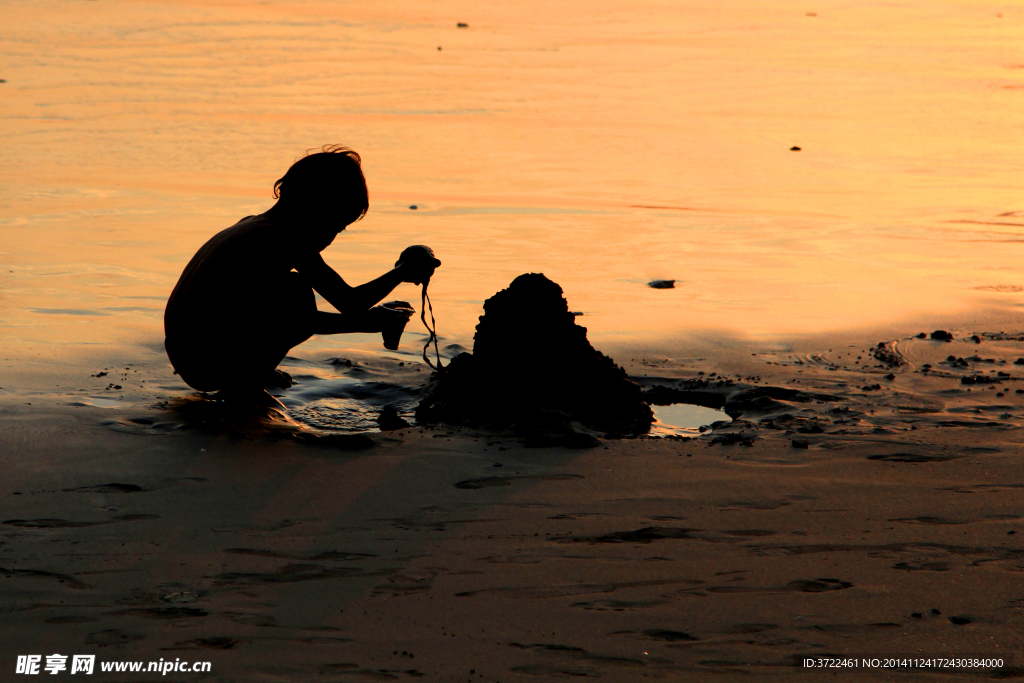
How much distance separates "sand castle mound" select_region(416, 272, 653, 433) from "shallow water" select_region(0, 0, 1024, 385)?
1083mm

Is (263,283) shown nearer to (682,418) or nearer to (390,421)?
(390,421)

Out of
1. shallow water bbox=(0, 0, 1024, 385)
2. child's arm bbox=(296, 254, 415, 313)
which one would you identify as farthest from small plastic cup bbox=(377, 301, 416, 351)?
shallow water bbox=(0, 0, 1024, 385)

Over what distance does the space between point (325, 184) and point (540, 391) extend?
4.19ft

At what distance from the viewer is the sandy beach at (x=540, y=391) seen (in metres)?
2.69

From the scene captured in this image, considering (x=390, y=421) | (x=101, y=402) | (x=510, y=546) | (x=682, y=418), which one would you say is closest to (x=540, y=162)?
(x=682, y=418)

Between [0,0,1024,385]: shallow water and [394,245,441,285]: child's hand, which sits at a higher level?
[0,0,1024,385]: shallow water

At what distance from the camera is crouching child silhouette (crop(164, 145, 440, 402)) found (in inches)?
166

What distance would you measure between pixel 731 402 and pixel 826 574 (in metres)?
1.87

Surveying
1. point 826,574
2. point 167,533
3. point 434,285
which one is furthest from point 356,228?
point 826,574

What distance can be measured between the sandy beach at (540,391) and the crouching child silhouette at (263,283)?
238mm

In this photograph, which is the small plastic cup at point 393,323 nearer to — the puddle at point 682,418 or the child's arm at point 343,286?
the child's arm at point 343,286

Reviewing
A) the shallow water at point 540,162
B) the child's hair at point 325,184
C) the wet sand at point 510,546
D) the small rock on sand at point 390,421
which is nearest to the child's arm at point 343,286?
the child's hair at point 325,184

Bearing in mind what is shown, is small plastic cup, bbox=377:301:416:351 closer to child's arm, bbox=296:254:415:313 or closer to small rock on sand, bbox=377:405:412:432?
child's arm, bbox=296:254:415:313

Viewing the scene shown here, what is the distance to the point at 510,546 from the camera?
124 inches
